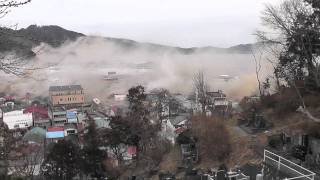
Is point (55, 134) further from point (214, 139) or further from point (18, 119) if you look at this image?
point (214, 139)

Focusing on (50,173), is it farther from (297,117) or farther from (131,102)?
(297,117)

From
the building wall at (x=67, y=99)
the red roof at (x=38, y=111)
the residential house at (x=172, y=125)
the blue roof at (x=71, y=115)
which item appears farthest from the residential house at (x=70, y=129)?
the building wall at (x=67, y=99)

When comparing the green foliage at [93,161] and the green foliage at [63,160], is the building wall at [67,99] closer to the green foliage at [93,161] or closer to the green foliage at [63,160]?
the green foliage at [93,161]

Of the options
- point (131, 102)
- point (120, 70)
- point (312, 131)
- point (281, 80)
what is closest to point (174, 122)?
point (131, 102)

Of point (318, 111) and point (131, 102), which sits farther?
point (131, 102)

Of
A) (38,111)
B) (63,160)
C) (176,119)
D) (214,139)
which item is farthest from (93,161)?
(38,111)

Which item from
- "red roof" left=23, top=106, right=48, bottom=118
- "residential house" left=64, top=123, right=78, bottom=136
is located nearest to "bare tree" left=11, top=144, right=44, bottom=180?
"residential house" left=64, top=123, right=78, bottom=136
